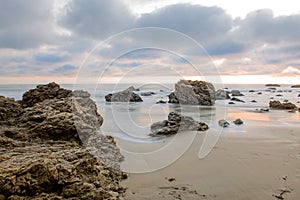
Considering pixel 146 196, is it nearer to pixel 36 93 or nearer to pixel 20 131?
pixel 20 131

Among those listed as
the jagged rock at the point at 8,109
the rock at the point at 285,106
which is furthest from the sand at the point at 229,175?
the rock at the point at 285,106

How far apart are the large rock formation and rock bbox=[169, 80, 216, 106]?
15797 mm

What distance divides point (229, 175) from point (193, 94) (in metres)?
17.4

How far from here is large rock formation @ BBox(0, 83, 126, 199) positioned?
2959 mm

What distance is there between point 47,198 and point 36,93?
5280 millimetres

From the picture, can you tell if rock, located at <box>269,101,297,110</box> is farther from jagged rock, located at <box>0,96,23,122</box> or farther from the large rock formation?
jagged rock, located at <box>0,96,23,122</box>

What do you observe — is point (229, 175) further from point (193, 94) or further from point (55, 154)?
point (193, 94)

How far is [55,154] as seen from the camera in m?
3.55

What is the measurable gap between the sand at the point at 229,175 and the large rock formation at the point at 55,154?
77cm

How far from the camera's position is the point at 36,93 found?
754cm

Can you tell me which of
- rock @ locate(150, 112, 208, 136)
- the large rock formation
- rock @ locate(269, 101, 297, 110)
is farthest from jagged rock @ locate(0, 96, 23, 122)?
rock @ locate(269, 101, 297, 110)

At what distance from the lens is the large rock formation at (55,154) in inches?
116

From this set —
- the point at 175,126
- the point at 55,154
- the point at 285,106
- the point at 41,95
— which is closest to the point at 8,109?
the point at 41,95

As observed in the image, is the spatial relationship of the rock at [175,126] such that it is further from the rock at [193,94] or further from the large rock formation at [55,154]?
the rock at [193,94]
